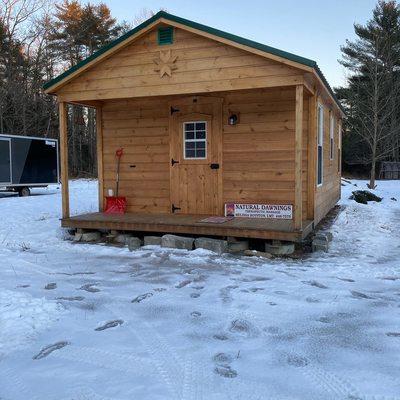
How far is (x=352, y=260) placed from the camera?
647 centimetres

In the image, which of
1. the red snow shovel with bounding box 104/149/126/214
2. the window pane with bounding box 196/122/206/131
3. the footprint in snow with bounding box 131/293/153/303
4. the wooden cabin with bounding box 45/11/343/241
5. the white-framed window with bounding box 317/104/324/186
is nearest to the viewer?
the footprint in snow with bounding box 131/293/153/303

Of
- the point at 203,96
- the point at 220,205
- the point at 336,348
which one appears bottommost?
the point at 336,348

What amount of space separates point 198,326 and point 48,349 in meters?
1.23

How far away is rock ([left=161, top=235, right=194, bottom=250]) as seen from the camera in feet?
23.7

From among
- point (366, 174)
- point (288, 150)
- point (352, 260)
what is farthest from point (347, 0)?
point (352, 260)

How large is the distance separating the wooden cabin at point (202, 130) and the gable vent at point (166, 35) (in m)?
0.02

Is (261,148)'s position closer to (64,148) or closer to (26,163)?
(64,148)

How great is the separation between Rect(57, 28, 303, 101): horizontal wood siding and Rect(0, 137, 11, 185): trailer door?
870 cm

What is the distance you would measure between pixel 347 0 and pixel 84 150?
65.5 ft

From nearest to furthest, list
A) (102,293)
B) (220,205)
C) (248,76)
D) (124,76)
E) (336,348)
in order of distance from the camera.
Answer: (336,348)
(102,293)
(248,76)
(124,76)
(220,205)

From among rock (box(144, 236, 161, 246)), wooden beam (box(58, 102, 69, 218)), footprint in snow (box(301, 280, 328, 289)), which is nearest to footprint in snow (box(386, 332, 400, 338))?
footprint in snow (box(301, 280, 328, 289))

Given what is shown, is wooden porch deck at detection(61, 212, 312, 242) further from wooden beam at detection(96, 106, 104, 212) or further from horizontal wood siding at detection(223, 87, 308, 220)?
wooden beam at detection(96, 106, 104, 212)

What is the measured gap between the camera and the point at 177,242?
7.30 m

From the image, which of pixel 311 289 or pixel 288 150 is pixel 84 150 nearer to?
pixel 288 150
